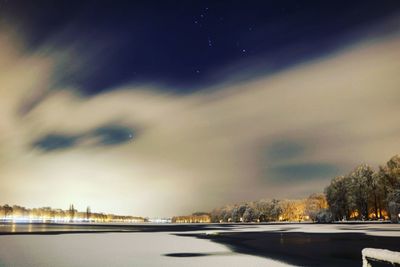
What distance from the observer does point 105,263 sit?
23312mm

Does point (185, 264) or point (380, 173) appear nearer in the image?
point (185, 264)

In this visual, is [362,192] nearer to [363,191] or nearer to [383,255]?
[363,191]

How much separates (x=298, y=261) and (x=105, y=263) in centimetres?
1128

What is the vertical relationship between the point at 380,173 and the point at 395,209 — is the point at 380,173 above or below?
above

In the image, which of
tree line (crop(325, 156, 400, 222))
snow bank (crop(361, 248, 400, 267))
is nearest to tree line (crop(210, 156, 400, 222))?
→ tree line (crop(325, 156, 400, 222))

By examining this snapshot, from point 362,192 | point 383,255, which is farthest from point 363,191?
point 383,255

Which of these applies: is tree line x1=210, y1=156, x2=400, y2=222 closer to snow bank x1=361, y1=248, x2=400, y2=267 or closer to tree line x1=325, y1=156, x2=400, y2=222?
tree line x1=325, y1=156, x2=400, y2=222

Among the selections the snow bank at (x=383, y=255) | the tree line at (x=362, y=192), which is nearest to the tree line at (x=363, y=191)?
the tree line at (x=362, y=192)

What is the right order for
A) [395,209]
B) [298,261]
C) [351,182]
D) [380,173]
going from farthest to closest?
[351,182] → [380,173] → [395,209] → [298,261]

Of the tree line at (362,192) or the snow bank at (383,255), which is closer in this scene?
the snow bank at (383,255)

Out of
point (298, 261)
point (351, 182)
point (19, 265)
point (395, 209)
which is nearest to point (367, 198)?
point (351, 182)

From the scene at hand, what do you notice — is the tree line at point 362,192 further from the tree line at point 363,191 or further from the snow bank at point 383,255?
the snow bank at point 383,255

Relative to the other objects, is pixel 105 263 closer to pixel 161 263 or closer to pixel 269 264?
pixel 161 263

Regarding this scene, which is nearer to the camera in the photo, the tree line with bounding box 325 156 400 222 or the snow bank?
the snow bank
